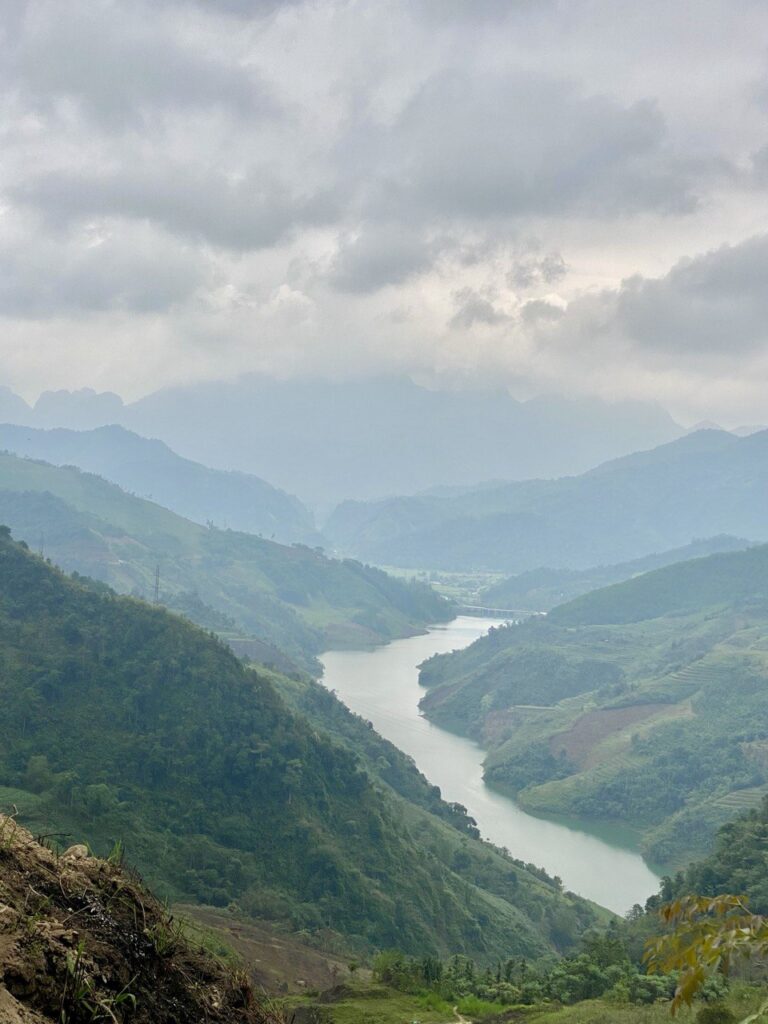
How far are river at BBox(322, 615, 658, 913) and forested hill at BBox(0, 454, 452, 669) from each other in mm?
11287

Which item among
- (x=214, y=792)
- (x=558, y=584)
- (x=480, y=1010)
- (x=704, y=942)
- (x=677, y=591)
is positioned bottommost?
(x=214, y=792)

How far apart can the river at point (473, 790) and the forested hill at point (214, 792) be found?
648 centimetres

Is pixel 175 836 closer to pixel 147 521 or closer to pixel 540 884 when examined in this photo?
pixel 540 884

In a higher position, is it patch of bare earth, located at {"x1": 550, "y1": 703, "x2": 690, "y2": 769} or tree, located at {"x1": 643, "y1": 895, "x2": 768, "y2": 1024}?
tree, located at {"x1": 643, "y1": 895, "x2": 768, "y2": 1024}

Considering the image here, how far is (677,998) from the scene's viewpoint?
3400mm

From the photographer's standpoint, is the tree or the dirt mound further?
the dirt mound

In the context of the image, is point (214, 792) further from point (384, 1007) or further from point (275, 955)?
point (384, 1007)

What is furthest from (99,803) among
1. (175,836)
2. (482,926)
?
(482,926)

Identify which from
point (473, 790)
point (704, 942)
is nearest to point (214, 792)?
point (473, 790)

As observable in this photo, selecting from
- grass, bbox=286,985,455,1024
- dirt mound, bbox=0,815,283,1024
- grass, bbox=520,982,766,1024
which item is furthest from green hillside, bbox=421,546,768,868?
dirt mound, bbox=0,815,283,1024

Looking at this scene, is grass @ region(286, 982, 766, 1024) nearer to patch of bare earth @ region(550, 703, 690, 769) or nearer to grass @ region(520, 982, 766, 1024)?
grass @ region(520, 982, 766, 1024)

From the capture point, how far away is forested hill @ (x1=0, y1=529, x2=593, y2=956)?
3459 cm

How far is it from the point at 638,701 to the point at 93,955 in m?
88.7

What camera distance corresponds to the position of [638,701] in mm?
86625
